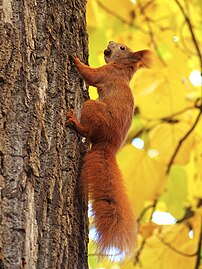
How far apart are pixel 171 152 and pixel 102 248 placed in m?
1.68

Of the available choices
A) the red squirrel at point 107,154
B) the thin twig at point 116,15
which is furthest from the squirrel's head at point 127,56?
the thin twig at point 116,15

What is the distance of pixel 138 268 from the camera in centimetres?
327

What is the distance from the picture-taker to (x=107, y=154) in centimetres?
219

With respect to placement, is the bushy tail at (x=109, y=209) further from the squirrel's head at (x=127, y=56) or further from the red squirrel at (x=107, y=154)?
the squirrel's head at (x=127, y=56)

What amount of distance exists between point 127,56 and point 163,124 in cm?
59

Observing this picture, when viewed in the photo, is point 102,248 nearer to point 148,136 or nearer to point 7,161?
point 7,161

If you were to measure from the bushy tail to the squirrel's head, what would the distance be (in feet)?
3.37

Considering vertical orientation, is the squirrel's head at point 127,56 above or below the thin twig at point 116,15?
below

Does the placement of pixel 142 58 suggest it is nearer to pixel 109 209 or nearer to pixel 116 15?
pixel 116 15

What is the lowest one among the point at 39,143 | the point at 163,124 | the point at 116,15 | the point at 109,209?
the point at 109,209

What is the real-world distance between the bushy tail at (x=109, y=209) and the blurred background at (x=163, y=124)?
1.21 m

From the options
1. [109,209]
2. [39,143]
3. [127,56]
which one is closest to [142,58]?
[127,56]

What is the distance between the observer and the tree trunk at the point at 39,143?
160 cm

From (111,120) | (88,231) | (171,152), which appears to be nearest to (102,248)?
(88,231)
